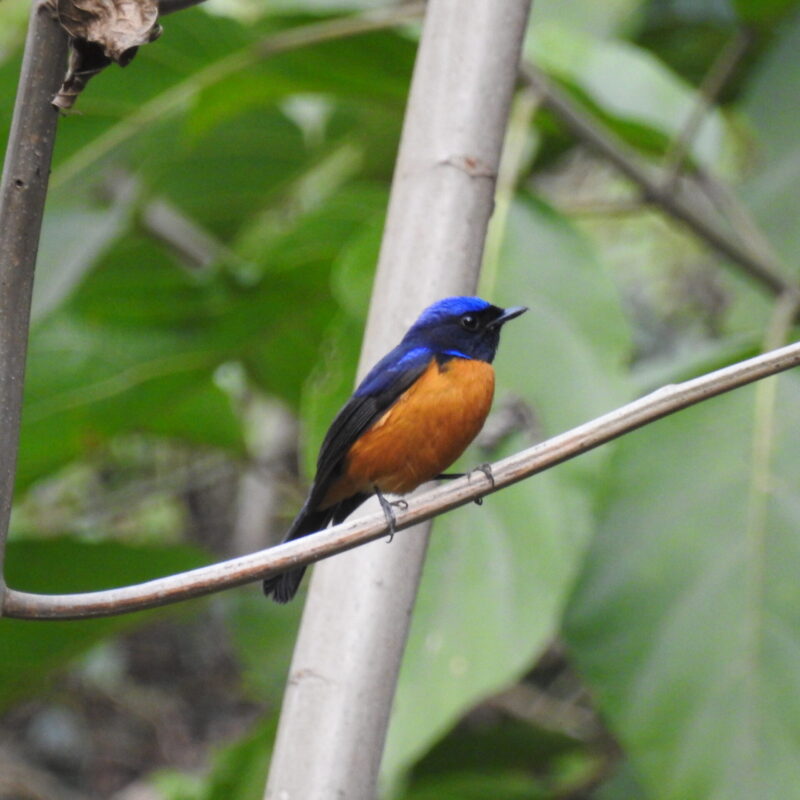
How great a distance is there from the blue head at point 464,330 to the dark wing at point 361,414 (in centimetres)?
4

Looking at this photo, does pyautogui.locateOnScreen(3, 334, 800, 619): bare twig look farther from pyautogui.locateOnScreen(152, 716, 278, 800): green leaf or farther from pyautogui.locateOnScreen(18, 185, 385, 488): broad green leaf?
pyautogui.locateOnScreen(152, 716, 278, 800): green leaf

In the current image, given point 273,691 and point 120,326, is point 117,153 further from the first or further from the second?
point 273,691

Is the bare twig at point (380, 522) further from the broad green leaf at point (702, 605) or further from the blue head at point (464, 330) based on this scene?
the broad green leaf at point (702, 605)

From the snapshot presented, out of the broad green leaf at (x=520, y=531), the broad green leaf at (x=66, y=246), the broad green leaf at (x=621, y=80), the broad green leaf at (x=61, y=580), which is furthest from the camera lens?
the broad green leaf at (x=621, y=80)

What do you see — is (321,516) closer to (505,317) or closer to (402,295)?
(505,317)

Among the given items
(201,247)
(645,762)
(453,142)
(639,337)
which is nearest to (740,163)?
(639,337)

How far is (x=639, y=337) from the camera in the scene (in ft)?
20.2

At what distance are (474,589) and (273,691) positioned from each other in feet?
5.42

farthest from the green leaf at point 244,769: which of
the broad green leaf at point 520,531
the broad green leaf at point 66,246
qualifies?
the broad green leaf at point 66,246

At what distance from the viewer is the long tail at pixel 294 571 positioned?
2119 mm

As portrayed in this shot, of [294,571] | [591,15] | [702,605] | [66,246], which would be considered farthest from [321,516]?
[591,15]

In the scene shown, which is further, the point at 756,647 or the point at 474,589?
the point at 756,647

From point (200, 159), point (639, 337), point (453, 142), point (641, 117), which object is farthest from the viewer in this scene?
point (639, 337)

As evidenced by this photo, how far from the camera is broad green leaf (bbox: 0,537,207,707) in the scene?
3576 millimetres
